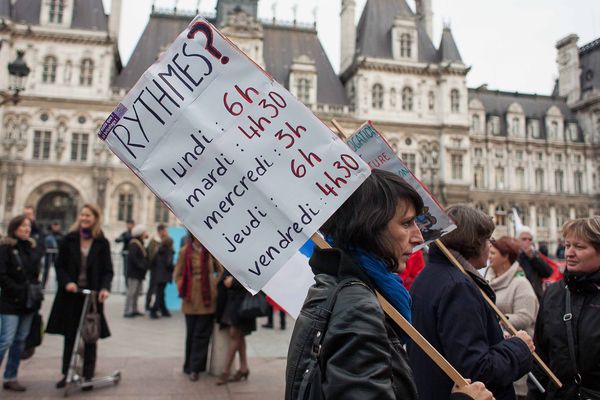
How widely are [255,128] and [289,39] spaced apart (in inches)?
1375

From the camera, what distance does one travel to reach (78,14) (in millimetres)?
29656

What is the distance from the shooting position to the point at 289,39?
116 feet

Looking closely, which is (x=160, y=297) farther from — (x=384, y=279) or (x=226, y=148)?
(x=384, y=279)

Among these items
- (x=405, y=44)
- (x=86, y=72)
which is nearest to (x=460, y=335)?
(x=86, y=72)

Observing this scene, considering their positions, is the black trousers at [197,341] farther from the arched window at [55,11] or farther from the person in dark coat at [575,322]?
the arched window at [55,11]

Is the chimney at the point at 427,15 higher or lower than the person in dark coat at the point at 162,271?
higher

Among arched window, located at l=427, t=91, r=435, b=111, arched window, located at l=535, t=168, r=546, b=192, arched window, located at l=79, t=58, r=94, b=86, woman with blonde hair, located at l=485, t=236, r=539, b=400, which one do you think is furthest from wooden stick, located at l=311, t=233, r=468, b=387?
arched window, located at l=535, t=168, r=546, b=192

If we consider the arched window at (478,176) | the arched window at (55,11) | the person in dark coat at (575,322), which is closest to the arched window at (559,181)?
the arched window at (478,176)

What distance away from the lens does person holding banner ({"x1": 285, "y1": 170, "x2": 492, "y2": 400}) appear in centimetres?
146

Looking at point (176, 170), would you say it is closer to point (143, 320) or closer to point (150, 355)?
point (150, 355)

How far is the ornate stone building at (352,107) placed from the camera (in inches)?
1078

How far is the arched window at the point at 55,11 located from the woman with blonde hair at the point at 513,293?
102 ft

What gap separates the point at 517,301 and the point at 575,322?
3.20 feet

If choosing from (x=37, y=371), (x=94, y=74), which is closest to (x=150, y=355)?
(x=37, y=371)
